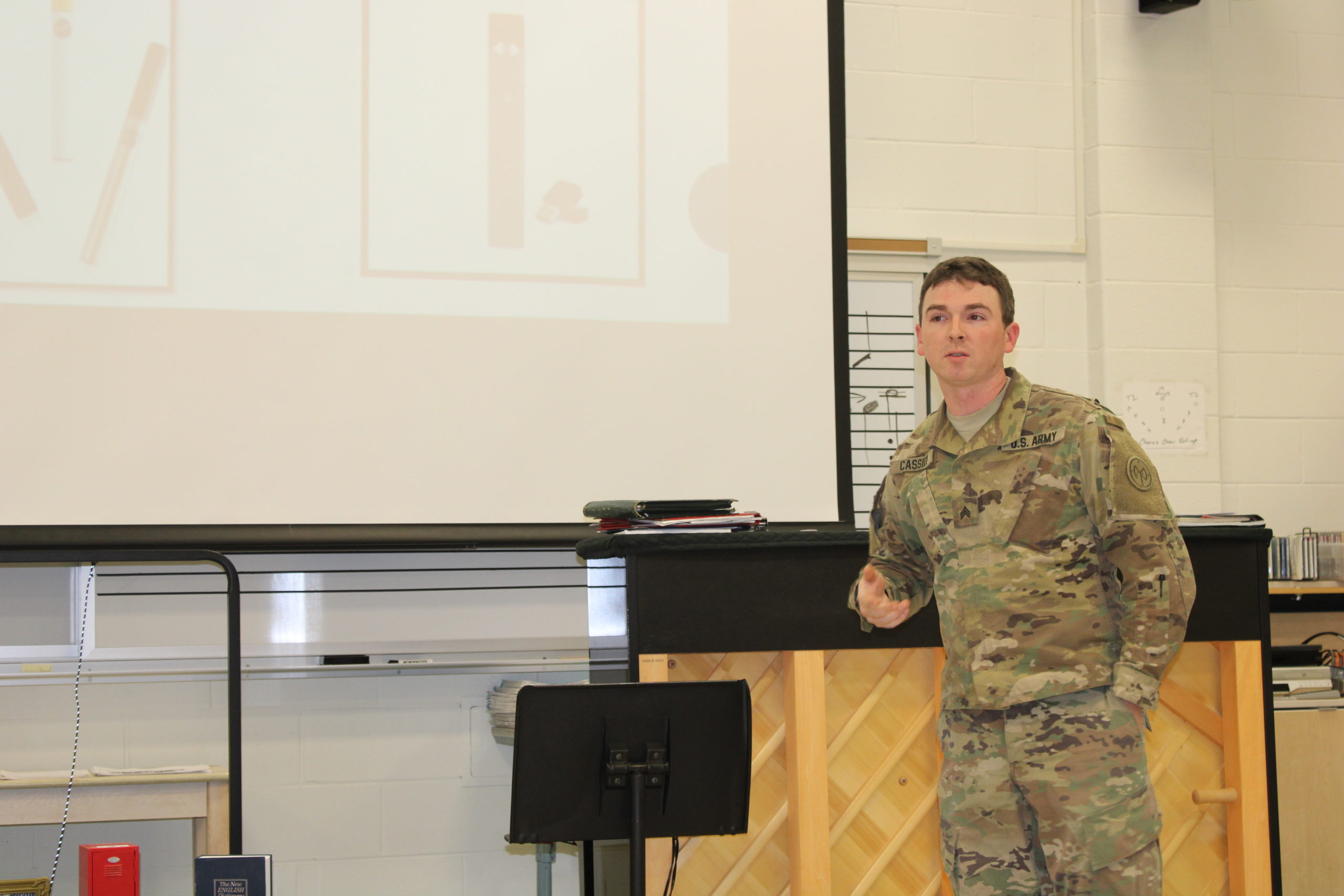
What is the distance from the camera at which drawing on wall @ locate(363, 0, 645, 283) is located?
304 cm

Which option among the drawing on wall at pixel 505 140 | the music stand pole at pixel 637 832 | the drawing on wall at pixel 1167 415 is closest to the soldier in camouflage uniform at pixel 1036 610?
the music stand pole at pixel 637 832

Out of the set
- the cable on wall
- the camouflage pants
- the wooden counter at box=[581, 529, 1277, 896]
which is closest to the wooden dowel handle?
the wooden counter at box=[581, 529, 1277, 896]

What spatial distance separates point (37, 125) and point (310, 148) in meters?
0.64

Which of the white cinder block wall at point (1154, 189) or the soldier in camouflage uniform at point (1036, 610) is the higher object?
the white cinder block wall at point (1154, 189)

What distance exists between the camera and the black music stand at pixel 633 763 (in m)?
1.82

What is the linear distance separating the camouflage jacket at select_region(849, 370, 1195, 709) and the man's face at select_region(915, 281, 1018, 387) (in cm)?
9

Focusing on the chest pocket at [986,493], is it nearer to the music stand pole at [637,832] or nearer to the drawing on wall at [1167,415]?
the music stand pole at [637,832]

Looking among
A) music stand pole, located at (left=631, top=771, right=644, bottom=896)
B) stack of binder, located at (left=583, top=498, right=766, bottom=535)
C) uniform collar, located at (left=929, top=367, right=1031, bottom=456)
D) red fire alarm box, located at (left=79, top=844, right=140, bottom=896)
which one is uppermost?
uniform collar, located at (left=929, top=367, right=1031, bottom=456)

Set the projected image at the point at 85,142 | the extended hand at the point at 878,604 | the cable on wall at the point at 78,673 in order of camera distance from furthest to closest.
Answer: the cable on wall at the point at 78,673
the projected image at the point at 85,142
the extended hand at the point at 878,604

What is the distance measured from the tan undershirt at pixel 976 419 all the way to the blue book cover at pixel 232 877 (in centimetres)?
141

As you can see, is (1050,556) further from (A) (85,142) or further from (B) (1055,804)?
(A) (85,142)

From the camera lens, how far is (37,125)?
2.85 meters

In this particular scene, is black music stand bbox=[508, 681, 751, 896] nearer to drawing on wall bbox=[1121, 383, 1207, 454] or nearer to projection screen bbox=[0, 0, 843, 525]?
projection screen bbox=[0, 0, 843, 525]

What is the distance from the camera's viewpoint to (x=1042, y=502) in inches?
75.1
